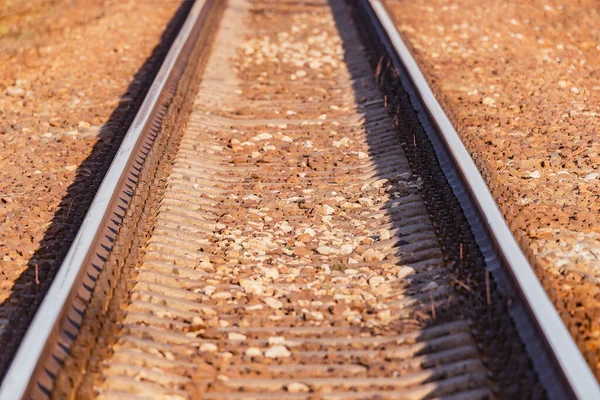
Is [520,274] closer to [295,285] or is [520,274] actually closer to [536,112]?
[295,285]

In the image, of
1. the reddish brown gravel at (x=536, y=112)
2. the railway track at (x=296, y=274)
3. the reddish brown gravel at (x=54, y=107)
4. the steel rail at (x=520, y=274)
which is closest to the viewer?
the steel rail at (x=520, y=274)

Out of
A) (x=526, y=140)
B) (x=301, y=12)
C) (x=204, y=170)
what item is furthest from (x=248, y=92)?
(x=301, y=12)

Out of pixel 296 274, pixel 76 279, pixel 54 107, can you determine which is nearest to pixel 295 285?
pixel 296 274

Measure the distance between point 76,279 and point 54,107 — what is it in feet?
12.1

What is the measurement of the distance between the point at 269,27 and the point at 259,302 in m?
6.40

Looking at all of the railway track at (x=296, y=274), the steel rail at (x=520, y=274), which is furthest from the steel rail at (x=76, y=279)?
the steel rail at (x=520, y=274)

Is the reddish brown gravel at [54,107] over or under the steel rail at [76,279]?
under

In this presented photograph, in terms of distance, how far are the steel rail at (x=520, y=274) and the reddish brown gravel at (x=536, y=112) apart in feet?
0.41

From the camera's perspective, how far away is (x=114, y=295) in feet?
13.5

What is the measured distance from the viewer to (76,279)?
13.0 feet

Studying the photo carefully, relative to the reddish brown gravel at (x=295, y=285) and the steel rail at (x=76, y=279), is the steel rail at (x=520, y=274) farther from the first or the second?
the steel rail at (x=76, y=279)

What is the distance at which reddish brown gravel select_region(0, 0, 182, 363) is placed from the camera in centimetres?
479

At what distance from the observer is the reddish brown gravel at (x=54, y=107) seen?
15.7 feet

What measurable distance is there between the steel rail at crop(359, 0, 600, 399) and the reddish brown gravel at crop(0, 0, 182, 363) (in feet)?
6.89
